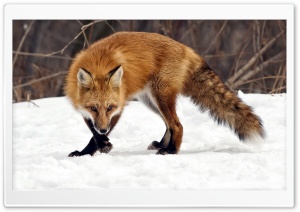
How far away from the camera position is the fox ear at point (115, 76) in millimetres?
6004

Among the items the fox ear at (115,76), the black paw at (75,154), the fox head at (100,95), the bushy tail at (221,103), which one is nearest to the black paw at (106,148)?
the black paw at (75,154)

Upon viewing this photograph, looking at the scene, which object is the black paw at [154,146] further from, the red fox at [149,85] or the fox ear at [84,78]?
the fox ear at [84,78]

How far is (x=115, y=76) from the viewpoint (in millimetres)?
6020

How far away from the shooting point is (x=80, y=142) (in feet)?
22.0

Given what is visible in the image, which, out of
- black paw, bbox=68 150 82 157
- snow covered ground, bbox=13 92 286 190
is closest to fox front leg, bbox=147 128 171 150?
snow covered ground, bbox=13 92 286 190

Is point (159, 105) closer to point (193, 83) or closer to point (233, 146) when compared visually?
point (193, 83)

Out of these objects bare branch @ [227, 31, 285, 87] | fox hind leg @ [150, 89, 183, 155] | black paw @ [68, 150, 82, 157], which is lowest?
black paw @ [68, 150, 82, 157]

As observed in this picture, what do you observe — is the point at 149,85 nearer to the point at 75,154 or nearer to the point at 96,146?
the point at 96,146

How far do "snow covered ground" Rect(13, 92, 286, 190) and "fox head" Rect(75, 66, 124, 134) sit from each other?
1.38ft

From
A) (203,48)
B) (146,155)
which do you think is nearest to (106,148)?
(146,155)

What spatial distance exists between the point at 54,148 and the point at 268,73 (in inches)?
116

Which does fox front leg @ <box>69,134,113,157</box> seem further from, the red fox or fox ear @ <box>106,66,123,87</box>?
fox ear @ <box>106,66,123,87</box>

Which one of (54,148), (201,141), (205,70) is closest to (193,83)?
(205,70)

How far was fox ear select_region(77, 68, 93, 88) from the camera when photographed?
5918 mm
